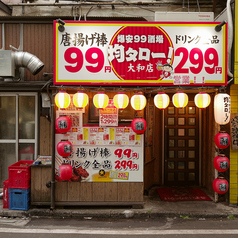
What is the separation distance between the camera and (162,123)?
1071 cm

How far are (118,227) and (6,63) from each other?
6.79 meters

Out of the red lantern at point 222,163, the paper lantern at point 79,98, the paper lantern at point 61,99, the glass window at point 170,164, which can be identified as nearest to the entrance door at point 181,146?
the glass window at point 170,164

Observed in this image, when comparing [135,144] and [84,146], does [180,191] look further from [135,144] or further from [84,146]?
[84,146]

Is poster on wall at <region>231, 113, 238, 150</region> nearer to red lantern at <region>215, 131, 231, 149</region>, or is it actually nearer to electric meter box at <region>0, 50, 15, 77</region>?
red lantern at <region>215, 131, 231, 149</region>

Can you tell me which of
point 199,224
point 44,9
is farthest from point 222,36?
point 44,9

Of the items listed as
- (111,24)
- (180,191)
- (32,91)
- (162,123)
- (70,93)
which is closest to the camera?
(111,24)

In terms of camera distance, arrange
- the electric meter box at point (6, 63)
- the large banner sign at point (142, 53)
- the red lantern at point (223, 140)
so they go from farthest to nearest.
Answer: the electric meter box at point (6, 63)
the large banner sign at point (142, 53)
the red lantern at point (223, 140)

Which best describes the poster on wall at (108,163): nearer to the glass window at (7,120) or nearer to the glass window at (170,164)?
the glass window at (7,120)

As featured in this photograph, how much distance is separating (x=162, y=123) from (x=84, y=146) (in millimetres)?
4339

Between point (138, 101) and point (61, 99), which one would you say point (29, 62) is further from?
point (138, 101)

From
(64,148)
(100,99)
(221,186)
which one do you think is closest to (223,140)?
(221,186)

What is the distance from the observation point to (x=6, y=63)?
26.2ft

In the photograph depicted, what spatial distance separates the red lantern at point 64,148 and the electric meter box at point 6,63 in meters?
3.18

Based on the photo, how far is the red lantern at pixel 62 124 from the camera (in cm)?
740
